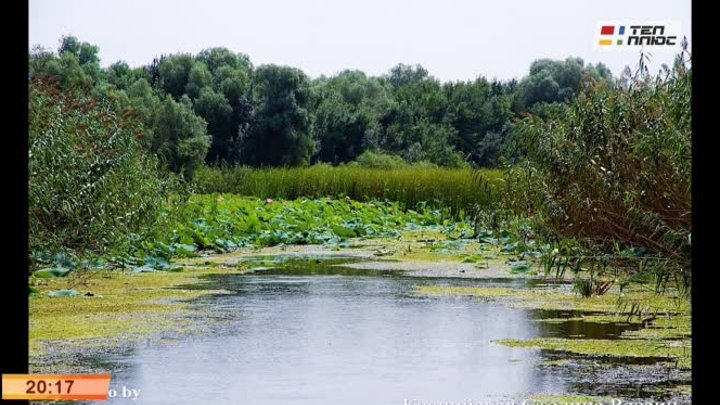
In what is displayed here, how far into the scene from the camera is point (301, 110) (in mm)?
35500

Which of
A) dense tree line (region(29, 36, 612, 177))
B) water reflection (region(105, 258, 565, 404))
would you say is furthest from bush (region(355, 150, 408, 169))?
water reflection (region(105, 258, 565, 404))

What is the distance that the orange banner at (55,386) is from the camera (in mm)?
3911

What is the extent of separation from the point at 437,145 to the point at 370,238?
20305 millimetres

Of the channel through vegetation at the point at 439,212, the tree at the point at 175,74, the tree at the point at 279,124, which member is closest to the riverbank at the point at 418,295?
the channel through vegetation at the point at 439,212

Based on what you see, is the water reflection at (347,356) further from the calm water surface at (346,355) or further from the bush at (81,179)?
the bush at (81,179)

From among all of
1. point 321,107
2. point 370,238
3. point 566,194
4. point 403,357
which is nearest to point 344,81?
point 321,107

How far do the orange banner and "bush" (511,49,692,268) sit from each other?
334cm

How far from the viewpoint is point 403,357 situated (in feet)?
21.2

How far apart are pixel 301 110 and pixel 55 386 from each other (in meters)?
30.7

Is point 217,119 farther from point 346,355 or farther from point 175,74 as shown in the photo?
point 346,355

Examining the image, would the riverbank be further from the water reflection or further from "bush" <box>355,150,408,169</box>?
"bush" <box>355,150,408,169</box>

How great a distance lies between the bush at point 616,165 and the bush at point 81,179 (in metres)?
3.87
